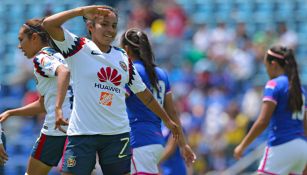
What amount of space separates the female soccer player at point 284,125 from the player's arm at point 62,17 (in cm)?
276

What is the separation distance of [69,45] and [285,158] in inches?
125

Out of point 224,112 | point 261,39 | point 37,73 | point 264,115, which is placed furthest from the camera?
point 261,39

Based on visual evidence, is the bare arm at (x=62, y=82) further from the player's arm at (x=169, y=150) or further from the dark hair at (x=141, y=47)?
Result: the player's arm at (x=169, y=150)

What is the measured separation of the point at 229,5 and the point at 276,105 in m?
10.5

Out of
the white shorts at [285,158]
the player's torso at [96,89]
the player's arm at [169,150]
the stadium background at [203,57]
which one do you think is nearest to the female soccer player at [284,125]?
the white shorts at [285,158]

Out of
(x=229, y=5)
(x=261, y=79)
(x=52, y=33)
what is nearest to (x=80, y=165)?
(x=52, y=33)

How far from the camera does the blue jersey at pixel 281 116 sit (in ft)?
31.4

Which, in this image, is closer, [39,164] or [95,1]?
[39,164]

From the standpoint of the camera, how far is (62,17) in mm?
7305

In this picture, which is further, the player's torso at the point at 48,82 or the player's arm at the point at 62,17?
the player's torso at the point at 48,82

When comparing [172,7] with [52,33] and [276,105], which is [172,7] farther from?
[52,33]

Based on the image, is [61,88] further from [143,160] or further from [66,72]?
[143,160]

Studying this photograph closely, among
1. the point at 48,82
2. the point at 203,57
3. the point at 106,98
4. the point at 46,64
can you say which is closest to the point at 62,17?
the point at 106,98

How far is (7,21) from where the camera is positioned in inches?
788
